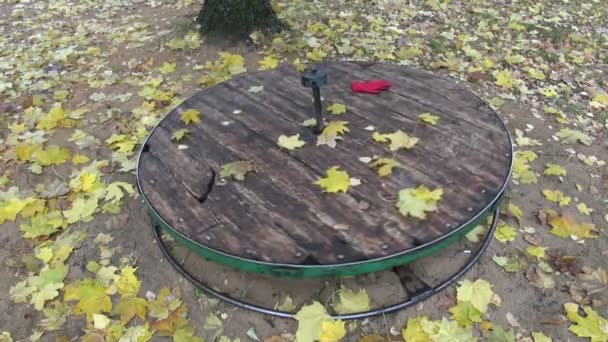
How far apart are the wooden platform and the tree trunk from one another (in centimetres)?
174

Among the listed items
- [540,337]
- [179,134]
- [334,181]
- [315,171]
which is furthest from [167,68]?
[540,337]

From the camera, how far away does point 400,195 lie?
1.94 m

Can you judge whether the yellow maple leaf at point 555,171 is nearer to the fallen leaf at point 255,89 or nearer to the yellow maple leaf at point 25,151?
the fallen leaf at point 255,89

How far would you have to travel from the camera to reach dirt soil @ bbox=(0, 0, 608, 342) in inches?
90.0

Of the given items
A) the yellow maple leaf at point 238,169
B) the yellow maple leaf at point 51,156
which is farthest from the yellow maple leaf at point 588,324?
the yellow maple leaf at point 51,156

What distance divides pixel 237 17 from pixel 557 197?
10.0 ft

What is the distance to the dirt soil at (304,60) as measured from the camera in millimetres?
2285

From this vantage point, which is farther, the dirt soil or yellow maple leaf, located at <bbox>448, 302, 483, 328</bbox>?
the dirt soil

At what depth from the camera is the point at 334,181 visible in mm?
2031

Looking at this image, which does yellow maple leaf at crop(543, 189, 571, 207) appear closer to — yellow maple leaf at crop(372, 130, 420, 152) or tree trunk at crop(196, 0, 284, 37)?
yellow maple leaf at crop(372, 130, 420, 152)

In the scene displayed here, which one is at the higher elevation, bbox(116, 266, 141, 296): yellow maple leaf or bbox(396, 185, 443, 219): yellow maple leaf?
bbox(396, 185, 443, 219): yellow maple leaf

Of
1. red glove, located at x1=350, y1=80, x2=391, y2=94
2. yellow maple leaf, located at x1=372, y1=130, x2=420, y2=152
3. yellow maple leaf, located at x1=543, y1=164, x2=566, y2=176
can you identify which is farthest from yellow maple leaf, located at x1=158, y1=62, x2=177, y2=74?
yellow maple leaf, located at x1=543, y1=164, x2=566, y2=176

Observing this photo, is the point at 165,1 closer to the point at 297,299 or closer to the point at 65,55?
the point at 65,55

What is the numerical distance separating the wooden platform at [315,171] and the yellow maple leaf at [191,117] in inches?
1.2
